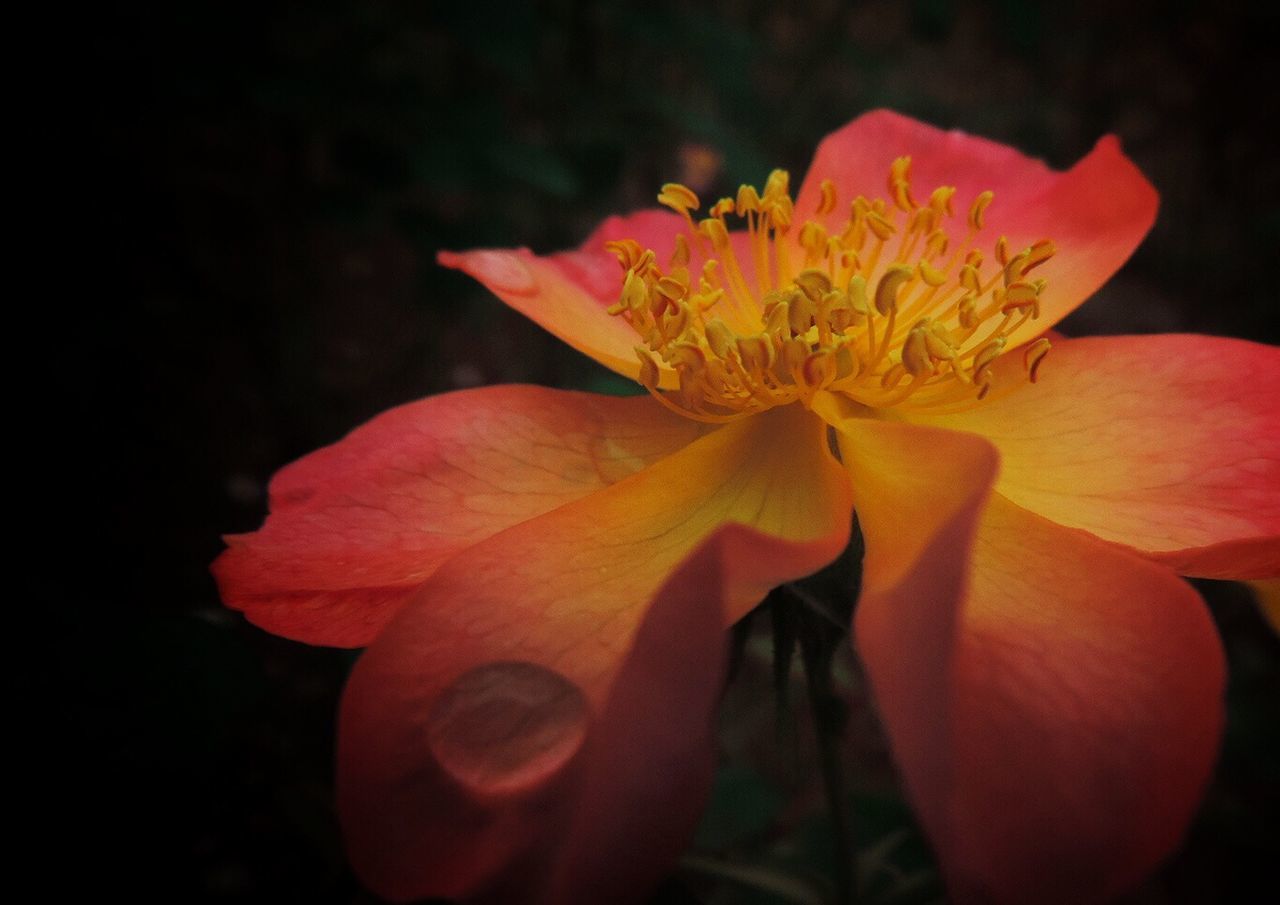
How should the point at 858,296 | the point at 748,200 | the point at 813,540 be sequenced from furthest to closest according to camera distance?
the point at 748,200 → the point at 858,296 → the point at 813,540

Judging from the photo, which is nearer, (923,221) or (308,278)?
(923,221)

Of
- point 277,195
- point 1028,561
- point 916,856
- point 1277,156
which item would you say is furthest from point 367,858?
point 1277,156

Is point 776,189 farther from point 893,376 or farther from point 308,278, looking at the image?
point 308,278

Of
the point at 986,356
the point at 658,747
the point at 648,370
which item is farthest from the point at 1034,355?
the point at 658,747

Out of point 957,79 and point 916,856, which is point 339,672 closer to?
point 916,856

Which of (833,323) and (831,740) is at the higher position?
(833,323)

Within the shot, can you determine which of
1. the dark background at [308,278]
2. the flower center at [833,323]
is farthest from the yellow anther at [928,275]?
the dark background at [308,278]
